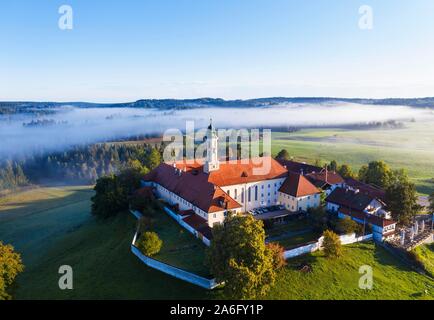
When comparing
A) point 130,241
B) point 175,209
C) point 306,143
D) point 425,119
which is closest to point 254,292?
point 130,241

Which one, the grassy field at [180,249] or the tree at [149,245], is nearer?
the grassy field at [180,249]

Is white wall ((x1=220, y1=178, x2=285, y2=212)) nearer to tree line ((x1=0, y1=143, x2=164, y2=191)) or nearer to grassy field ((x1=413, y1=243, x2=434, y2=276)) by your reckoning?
grassy field ((x1=413, y1=243, x2=434, y2=276))

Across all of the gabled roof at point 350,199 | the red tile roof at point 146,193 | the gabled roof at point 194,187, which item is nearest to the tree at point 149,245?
the gabled roof at point 194,187

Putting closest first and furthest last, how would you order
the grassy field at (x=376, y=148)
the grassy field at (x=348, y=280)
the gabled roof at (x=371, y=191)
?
1. the grassy field at (x=348, y=280)
2. the gabled roof at (x=371, y=191)
3. the grassy field at (x=376, y=148)

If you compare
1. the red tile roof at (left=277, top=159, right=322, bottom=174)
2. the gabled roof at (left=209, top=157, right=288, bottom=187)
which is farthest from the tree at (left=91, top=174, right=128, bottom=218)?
the red tile roof at (left=277, top=159, right=322, bottom=174)

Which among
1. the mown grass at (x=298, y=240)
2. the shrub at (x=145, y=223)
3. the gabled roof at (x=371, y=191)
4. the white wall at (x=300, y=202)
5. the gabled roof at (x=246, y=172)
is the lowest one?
the mown grass at (x=298, y=240)

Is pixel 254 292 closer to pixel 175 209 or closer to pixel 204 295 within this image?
pixel 204 295

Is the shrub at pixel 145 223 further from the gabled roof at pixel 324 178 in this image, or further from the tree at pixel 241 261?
the gabled roof at pixel 324 178
